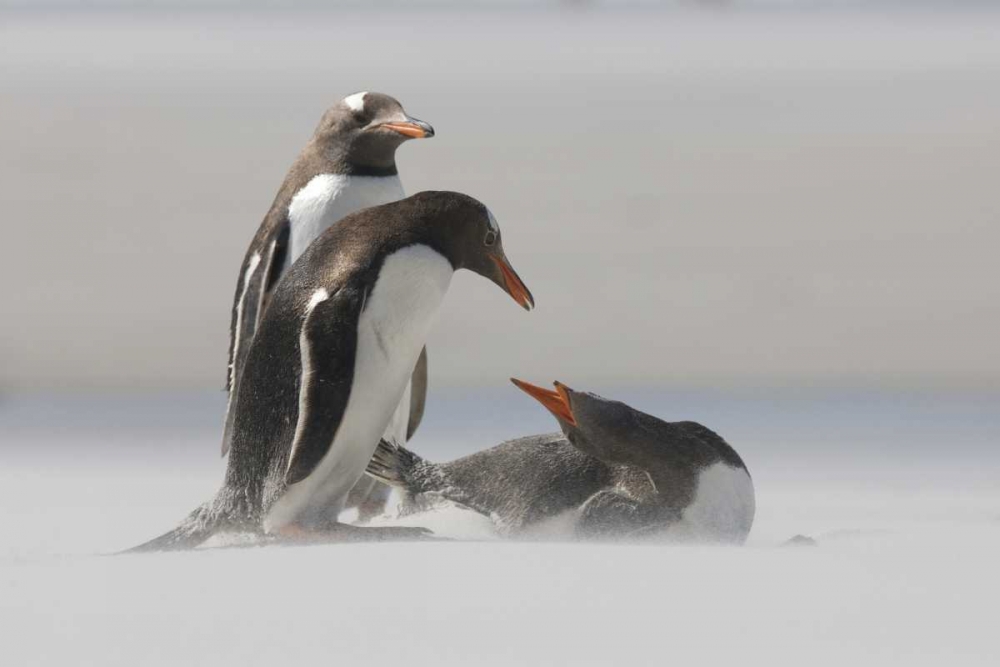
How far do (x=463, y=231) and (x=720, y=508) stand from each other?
77 cm

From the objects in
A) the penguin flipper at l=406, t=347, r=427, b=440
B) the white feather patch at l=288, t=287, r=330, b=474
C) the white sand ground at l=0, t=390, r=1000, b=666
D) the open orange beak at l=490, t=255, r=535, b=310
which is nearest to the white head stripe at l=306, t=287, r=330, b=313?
the white feather patch at l=288, t=287, r=330, b=474

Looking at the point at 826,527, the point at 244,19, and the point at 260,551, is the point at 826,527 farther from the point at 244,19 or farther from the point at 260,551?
the point at 244,19

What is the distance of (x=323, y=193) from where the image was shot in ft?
13.9

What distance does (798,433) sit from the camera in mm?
5730

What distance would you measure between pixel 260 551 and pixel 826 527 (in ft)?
4.60

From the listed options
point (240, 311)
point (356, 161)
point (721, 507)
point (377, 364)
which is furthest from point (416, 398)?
point (721, 507)

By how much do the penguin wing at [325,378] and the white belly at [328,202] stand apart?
0.78 meters

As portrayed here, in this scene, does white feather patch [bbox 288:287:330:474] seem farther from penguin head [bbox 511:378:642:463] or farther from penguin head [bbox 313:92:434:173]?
penguin head [bbox 313:92:434:173]

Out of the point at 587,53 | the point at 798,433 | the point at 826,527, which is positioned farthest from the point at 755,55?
the point at 826,527

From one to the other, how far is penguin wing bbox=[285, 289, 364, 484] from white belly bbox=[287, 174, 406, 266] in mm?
779

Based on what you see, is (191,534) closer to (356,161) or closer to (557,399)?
(557,399)

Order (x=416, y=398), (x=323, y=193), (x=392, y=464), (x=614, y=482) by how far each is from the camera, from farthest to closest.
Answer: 1. (x=416, y=398)
2. (x=323, y=193)
3. (x=392, y=464)
4. (x=614, y=482)

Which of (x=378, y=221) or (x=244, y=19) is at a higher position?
(x=244, y=19)

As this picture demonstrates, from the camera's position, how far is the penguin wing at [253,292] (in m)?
4.22
